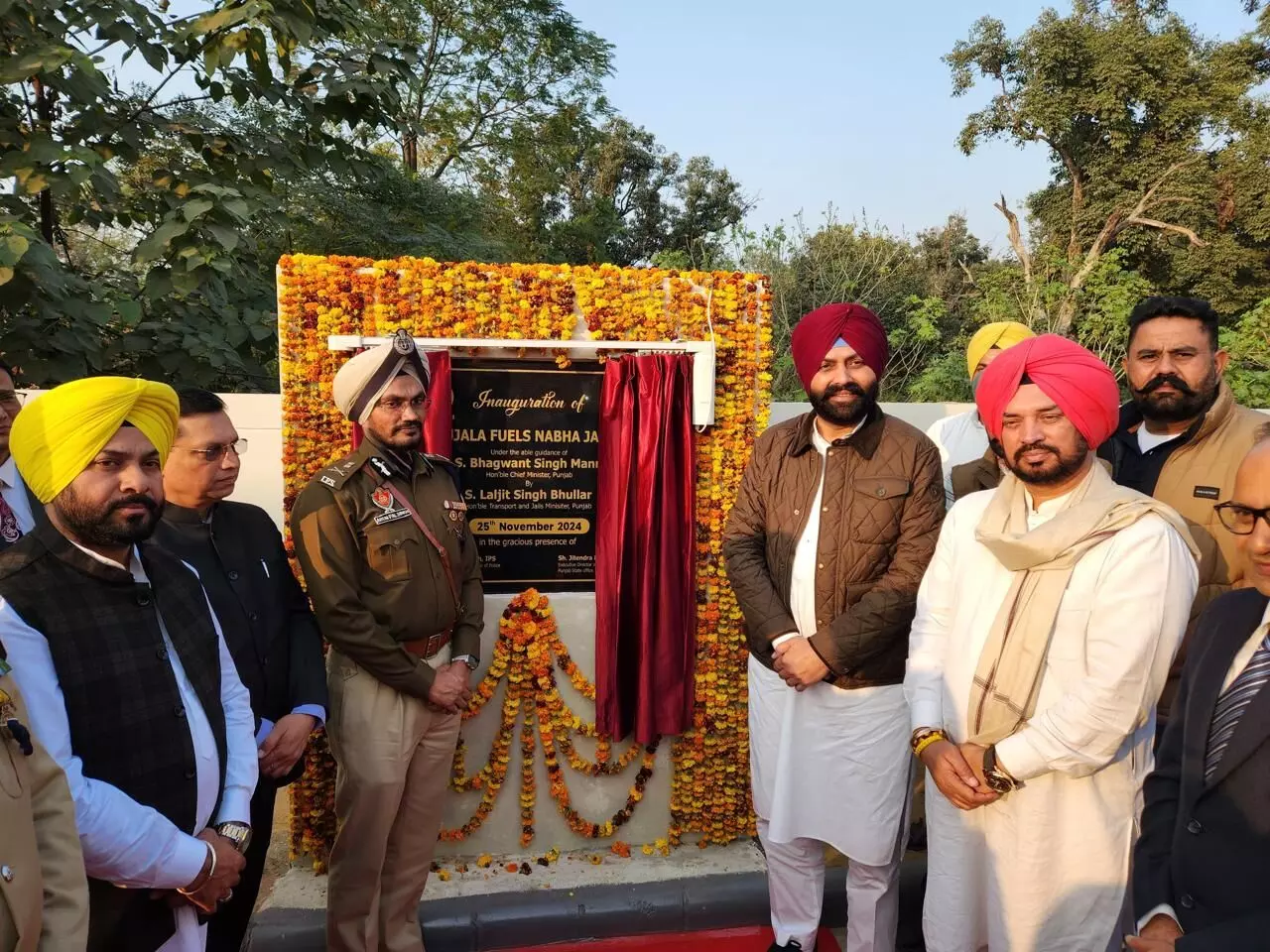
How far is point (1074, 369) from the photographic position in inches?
83.0

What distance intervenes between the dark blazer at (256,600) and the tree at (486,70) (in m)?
17.3

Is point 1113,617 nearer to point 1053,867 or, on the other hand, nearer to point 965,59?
point 1053,867

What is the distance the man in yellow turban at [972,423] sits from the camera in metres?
3.74

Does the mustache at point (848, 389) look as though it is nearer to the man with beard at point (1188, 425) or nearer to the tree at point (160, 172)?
the man with beard at point (1188, 425)

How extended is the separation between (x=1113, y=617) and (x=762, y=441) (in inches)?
55.2

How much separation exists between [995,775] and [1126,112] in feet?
64.6

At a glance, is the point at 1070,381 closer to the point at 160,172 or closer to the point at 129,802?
the point at 129,802

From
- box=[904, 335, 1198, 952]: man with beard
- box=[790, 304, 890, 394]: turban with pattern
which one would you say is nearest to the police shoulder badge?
box=[790, 304, 890, 394]: turban with pattern

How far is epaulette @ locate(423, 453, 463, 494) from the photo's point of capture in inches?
124

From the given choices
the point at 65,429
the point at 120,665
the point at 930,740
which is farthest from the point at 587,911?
the point at 65,429

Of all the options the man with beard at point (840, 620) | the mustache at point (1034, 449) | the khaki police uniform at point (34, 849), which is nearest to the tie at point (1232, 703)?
the mustache at point (1034, 449)

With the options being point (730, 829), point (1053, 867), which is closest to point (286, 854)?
point (730, 829)

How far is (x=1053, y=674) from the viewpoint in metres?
2.10

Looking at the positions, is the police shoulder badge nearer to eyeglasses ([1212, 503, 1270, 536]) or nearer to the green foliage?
eyeglasses ([1212, 503, 1270, 536])
